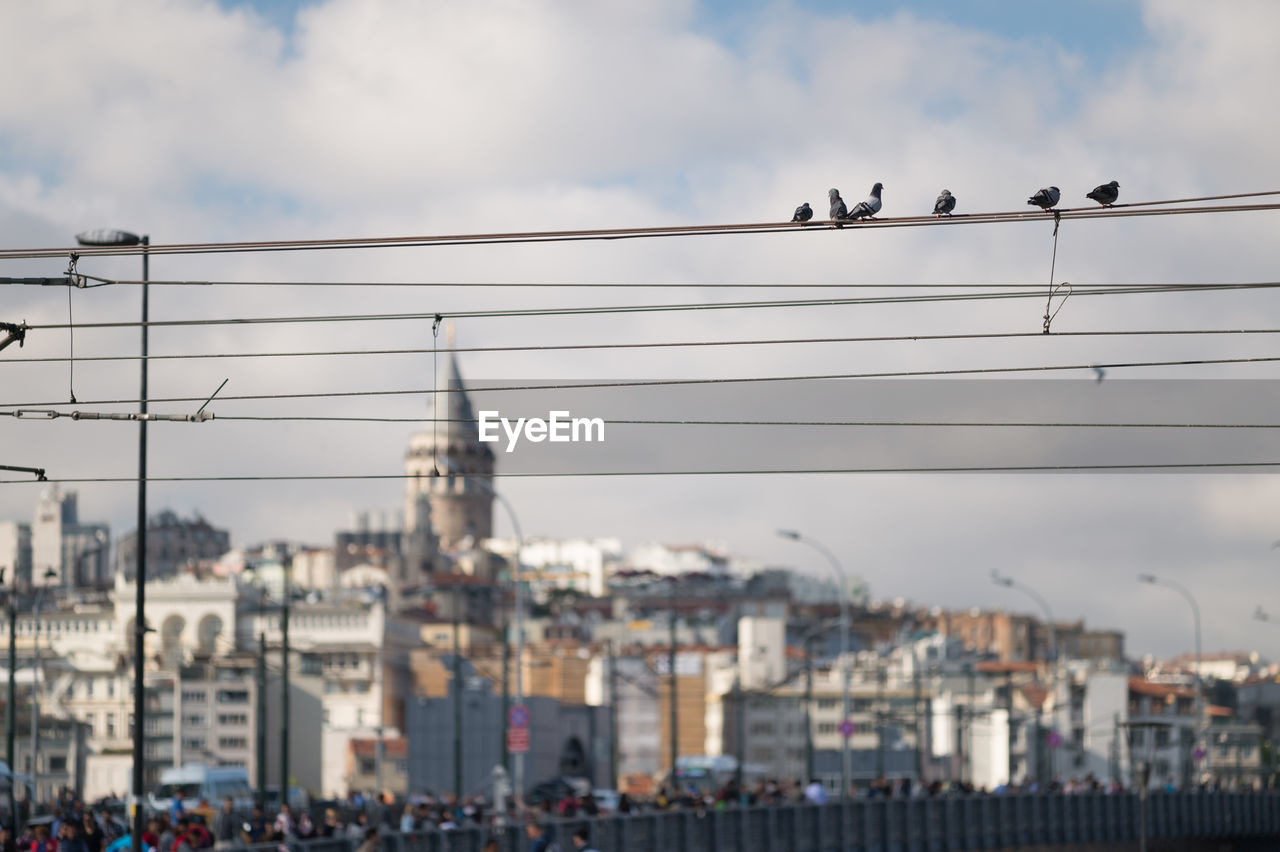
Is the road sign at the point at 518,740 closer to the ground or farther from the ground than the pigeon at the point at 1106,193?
closer to the ground

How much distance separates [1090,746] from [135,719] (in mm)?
130836

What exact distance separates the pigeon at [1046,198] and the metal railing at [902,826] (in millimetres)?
8028

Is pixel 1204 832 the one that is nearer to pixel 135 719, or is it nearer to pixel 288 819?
pixel 288 819

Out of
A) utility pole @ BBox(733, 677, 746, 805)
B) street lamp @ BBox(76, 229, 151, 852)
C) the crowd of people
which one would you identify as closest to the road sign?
the crowd of people

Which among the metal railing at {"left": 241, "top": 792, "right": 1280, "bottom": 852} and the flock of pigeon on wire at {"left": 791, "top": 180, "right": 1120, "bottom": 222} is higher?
the flock of pigeon on wire at {"left": 791, "top": 180, "right": 1120, "bottom": 222}

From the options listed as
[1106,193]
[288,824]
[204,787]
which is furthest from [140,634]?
[204,787]

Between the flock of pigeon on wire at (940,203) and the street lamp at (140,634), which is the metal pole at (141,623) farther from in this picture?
the flock of pigeon on wire at (940,203)

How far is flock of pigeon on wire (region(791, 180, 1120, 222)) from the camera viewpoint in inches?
635

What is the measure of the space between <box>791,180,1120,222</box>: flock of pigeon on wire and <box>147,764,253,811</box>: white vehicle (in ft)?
116

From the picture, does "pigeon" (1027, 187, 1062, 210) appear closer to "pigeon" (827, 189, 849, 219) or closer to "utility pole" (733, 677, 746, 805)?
"pigeon" (827, 189, 849, 219)

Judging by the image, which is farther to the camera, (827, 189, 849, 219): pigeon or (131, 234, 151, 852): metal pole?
(131, 234, 151, 852): metal pole

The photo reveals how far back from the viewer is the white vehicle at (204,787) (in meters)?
52.1

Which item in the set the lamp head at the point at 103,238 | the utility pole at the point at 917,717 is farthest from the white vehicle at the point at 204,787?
the lamp head at the point at 103,238

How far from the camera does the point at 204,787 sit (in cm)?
5406
